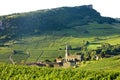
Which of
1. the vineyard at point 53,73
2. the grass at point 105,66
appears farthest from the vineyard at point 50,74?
the grass at point 105,66

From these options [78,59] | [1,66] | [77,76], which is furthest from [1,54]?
[77,76]

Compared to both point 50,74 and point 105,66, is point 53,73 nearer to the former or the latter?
point 50,74

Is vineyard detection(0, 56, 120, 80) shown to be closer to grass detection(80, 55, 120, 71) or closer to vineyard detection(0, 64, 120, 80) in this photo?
vineyard detection(0, 64, 120, 80)

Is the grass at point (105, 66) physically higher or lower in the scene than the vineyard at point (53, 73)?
lower

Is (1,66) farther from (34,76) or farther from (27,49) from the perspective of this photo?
(27,49)

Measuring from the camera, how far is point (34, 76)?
52312mm

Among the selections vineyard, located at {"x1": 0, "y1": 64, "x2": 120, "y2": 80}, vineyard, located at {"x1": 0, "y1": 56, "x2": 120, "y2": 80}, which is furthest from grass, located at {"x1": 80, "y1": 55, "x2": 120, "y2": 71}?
vineyard, located at {"x1": 0, "y1": 64, "x2": 120, "y2": 80}

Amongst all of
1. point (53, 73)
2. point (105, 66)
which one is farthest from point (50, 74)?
point (105, 66)

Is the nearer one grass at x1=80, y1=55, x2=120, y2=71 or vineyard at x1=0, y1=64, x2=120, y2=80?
vineyard at x1=0, y1=64, x2=120, y2=80

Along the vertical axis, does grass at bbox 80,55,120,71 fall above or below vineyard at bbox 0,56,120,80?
below

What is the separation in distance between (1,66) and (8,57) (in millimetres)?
109652

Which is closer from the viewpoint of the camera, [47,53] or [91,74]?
[91,74]

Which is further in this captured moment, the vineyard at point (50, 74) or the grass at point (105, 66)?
the grass at point (105, 66)

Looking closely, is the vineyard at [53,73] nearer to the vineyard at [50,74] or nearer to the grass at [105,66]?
the vineyard at [50,74]
